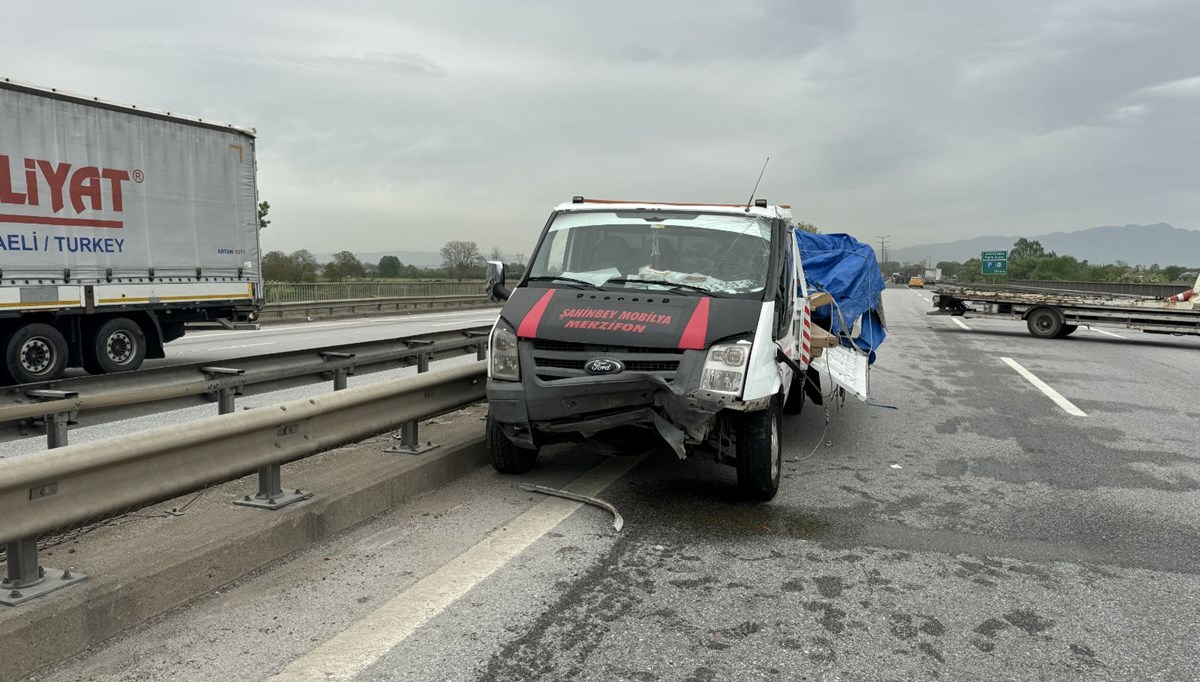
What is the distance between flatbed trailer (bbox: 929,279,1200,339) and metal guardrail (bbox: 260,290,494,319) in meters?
19.9

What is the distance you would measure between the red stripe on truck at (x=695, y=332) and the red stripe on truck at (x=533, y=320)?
95cm

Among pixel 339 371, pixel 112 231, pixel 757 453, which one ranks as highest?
pixel 112 231

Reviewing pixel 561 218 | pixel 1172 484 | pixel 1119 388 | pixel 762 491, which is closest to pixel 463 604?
pixel 762 491

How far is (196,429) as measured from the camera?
3807 mm

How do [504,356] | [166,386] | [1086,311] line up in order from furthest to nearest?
1. [1086,311]
2. [504,356]
3. [166,386]

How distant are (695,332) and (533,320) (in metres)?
1.07

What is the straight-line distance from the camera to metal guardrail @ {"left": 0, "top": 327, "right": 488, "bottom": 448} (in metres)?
4.30

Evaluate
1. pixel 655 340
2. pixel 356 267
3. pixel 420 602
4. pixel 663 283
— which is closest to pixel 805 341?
pixel 663 283

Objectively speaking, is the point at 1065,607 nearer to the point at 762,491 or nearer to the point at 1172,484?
the point at 762,491

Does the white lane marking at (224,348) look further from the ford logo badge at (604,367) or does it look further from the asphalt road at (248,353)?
the ford logo badge at (604,367)

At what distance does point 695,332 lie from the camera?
203 inches

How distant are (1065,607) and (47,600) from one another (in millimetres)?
4332

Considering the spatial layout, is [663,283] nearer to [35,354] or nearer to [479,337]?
[479,337]

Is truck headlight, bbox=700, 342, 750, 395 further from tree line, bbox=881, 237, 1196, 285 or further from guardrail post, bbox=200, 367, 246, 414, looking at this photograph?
tree line, bbox=881, 237, 1196, 285
